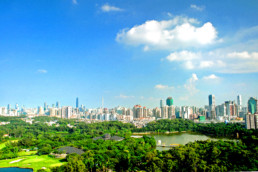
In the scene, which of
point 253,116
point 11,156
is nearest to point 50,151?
point 11,156

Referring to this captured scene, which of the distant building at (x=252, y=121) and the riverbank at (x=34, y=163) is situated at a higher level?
the distant building at (x=252, y=121)

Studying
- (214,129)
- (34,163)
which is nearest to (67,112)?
(214,129)

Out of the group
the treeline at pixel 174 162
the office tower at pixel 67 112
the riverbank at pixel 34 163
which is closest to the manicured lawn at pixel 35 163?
the riverbank at pixel 34 163

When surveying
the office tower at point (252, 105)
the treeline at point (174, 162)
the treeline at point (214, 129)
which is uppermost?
the office tower at point (252, 105)

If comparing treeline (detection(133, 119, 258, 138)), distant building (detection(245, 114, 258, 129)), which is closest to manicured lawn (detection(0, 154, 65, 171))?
treeline (detection(133, 119, 258, 138))

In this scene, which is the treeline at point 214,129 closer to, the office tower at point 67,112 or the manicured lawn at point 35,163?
the manicured lawn at point 35,163

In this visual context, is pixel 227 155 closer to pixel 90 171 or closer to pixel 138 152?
pixel 138 152

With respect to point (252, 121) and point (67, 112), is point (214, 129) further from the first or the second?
point (67, 112)

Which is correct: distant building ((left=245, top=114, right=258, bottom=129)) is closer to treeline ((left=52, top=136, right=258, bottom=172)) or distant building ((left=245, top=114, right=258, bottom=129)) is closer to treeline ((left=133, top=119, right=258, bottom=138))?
treeline ((left=133, top=119, right=258, bottom=138))

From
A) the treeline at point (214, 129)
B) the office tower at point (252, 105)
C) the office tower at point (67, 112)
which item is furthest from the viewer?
the office tower at point (67, 112)

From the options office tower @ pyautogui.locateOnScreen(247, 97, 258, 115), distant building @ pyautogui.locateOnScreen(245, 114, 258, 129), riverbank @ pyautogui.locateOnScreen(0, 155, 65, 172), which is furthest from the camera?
office tower @ pyautogui.locateOnScreen(247, 97, 258, 115)

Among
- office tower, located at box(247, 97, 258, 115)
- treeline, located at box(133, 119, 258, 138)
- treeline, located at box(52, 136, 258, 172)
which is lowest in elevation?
treeline, located at box(133, 119, 258, 138)
